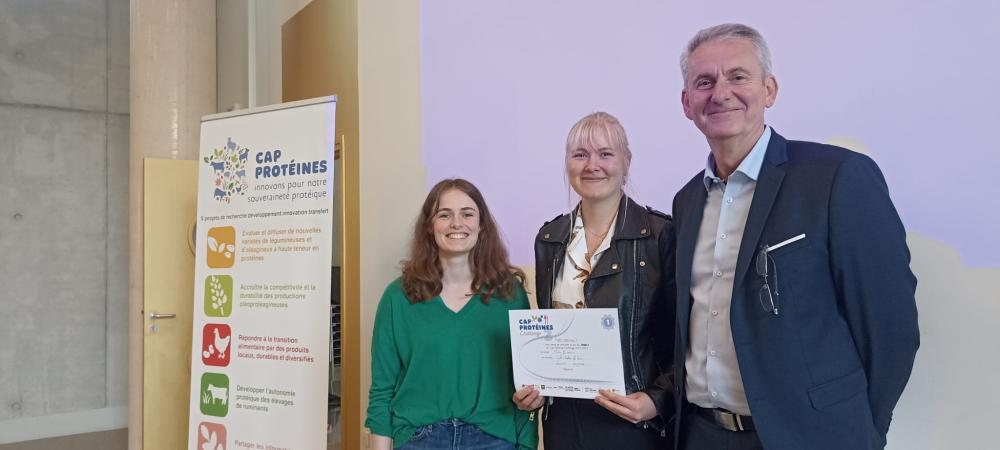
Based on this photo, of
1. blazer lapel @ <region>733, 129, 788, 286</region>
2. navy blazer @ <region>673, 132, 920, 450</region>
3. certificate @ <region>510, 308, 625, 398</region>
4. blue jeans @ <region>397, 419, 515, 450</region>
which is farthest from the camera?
blue jeans @ <region>397, 419, 515, 450</region>

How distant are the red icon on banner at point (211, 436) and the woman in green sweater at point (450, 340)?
1.56m

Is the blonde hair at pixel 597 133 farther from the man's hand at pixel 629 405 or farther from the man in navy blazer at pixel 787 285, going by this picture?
the man's hand at pixel 629 405

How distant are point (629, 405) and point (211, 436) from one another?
8.18 feet

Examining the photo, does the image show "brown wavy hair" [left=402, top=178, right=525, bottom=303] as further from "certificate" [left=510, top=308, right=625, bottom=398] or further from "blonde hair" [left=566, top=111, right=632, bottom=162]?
"blonde hair" [left=566, top=111, right=632, bottom=162]

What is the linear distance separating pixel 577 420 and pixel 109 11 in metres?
6.12

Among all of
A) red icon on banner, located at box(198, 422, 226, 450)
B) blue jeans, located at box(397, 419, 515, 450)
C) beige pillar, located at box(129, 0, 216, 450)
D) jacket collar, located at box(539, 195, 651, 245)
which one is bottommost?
red icon on banner, located at box(198, 422, 226, 450)

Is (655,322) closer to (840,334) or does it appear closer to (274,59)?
(840,334)

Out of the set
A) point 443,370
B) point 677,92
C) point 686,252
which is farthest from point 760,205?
point 443,370

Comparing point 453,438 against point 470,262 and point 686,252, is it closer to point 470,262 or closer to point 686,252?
point 470,262

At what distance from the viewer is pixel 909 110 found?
1.68m

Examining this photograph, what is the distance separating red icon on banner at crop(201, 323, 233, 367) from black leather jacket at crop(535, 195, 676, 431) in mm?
2211

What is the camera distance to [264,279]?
10.7ft

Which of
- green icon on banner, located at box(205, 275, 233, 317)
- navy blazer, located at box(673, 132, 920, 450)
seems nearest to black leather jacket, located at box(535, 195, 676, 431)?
navy blazer, located at box(673, 132, 920, 450)

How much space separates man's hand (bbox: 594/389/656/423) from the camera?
5.52ft
